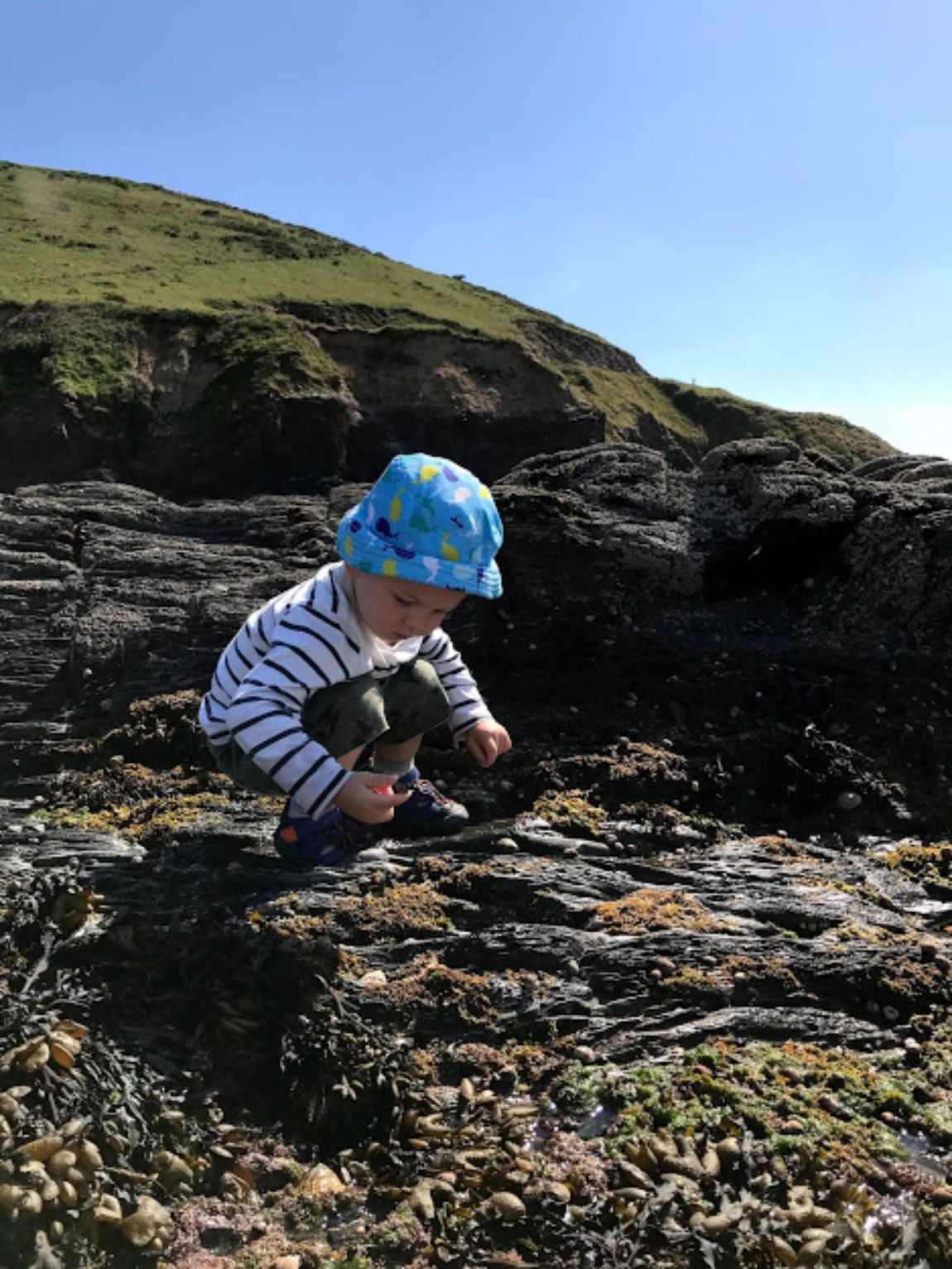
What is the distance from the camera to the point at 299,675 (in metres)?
4.02

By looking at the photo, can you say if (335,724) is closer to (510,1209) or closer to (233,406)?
(510,1209)

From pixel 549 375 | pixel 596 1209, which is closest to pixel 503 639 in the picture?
pixel 596 1209

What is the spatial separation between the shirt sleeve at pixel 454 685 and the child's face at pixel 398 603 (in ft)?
2.45

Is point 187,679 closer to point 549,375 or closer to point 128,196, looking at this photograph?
point 549,375

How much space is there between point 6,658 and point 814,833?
4.97 metres

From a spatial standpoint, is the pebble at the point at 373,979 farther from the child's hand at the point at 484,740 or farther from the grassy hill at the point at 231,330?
the grassy hill at the point at 231,330

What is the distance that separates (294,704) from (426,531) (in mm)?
861

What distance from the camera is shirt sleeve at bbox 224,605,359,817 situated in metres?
3.77

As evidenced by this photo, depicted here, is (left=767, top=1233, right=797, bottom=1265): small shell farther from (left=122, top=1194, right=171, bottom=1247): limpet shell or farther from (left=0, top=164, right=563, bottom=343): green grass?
(left=0, top=164, right=563, bottom=343): green grass

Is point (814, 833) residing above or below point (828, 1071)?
above

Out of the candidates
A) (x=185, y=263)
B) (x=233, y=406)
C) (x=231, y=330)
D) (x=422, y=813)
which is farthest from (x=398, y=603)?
(x=185, y=263)

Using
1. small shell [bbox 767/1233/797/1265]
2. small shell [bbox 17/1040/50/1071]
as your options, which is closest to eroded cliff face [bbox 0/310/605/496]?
small shell [bbox 17/1040/50/1071]

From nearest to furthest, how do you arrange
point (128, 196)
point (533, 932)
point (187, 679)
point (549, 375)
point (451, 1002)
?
point (451, 1002) < point (533, 932) < point (187, 679) < point (549, 375) < point (128, 196)

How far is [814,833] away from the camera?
544 centimetres
